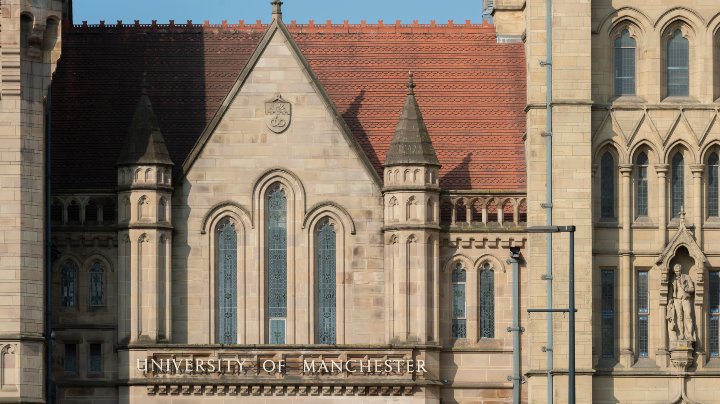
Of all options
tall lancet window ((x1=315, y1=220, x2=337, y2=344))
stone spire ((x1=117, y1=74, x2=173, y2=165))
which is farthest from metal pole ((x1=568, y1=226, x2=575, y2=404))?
stone spire ((x1=117, y1=74, x2=173, y2=165))

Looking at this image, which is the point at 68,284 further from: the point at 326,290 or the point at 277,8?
the point at 277,8

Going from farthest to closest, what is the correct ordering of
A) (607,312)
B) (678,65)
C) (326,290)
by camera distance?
(678,65)
(326,290)
(607,312)

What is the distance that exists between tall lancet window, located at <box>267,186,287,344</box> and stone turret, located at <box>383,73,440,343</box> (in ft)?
9.49

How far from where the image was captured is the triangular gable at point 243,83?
68375 millimetres

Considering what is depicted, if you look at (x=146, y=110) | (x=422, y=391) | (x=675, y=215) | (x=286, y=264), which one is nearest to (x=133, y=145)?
(x=146, y=110)

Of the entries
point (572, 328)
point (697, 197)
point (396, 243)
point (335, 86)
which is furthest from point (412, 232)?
point (697, 197)

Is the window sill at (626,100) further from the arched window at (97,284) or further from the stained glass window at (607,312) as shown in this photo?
the arched window at (97,284)

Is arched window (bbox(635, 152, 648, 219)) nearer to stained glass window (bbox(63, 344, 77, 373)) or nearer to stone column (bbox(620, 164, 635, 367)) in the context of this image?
stone column (bbox(620, 164, 635, 367))

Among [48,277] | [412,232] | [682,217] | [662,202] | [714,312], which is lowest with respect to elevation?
[714,312]

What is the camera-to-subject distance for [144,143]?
67.4m

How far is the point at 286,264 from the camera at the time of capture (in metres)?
68.3

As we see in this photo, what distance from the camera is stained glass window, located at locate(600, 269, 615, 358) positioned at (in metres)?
67.6

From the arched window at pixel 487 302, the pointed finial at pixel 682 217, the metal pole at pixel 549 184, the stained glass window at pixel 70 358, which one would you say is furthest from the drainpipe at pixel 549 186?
the stained glass window at pixel 70 358

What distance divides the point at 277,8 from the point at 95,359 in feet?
35.7
